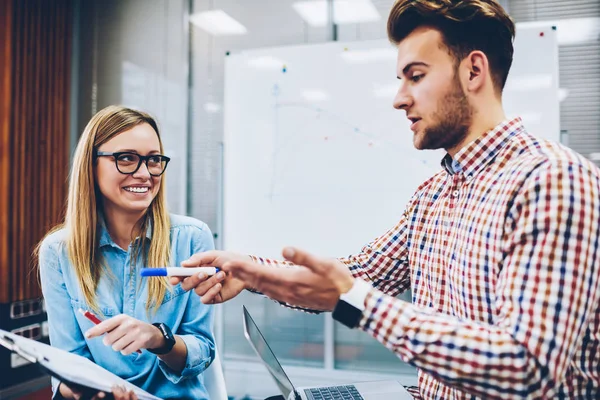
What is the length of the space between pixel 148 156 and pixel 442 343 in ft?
3.49

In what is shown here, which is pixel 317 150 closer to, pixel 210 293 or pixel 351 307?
pixel 210 293

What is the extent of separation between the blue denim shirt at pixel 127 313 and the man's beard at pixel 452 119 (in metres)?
0.83

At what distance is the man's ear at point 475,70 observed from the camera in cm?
102

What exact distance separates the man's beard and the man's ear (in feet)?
0.08

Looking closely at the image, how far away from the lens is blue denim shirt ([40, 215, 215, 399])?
1306mm

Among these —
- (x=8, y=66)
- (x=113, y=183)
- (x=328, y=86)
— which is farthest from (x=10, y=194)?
(x=328, y=86)

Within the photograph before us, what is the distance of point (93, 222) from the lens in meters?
1.44

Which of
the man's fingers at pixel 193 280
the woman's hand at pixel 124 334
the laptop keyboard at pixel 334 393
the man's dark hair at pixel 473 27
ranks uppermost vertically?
the man's dark hair at pixel 473 27

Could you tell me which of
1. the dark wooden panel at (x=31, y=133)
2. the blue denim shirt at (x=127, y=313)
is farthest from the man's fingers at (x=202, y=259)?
the dark wooden panel at (x=31, y=133)

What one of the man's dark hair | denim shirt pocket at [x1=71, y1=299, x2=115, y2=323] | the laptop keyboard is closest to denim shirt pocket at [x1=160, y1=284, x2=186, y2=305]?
denim shirt pocket at [x1=71, y1=299, x2=115, y2=323]

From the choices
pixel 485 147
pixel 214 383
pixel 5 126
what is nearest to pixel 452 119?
pixel 485 147

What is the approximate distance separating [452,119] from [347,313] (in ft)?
1.73

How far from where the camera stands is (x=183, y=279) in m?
1.12

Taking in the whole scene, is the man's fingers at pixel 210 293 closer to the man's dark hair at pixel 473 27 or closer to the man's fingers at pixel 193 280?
the man's fingers at pixel 193 280
